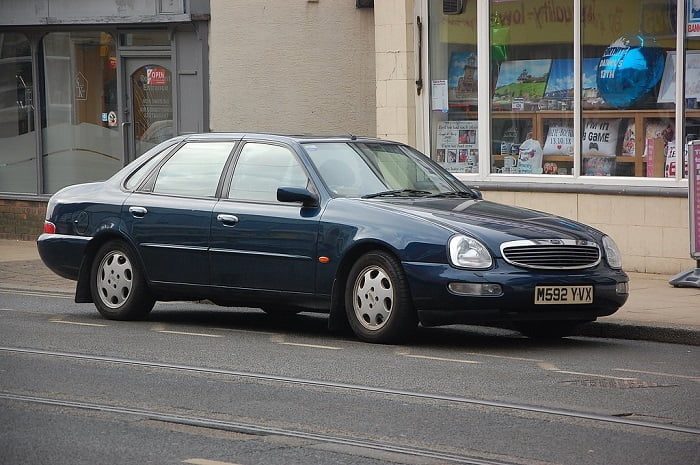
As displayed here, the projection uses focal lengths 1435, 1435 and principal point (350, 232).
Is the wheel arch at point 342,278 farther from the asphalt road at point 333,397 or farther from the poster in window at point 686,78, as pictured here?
the poster in window at point 686,78

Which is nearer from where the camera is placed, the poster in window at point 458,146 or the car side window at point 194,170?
the car side window at point 194,170

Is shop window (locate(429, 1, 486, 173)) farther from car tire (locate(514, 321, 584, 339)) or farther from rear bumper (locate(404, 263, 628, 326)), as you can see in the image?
rear bumper (locate(404, 263, 628, 326))

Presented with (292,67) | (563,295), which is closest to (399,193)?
(563,295)

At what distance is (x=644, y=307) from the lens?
12.0 metres

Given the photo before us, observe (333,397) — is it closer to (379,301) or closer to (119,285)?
(379,301)

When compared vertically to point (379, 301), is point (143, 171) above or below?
above

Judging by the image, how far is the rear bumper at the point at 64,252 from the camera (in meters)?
11.9

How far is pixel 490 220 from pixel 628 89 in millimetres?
5458

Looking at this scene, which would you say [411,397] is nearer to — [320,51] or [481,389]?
[481,389]

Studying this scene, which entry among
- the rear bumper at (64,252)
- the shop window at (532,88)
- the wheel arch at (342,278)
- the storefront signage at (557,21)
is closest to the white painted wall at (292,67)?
the storefront signage at (557,21)

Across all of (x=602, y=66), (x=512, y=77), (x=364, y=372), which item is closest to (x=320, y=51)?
(x=512, y=77)

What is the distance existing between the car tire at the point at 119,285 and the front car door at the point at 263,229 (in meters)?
0.87

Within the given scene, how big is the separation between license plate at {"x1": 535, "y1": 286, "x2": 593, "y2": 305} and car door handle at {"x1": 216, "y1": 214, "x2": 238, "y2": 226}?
2.48 metres

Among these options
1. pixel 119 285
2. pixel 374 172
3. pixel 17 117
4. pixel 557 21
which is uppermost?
pixel 557 21
